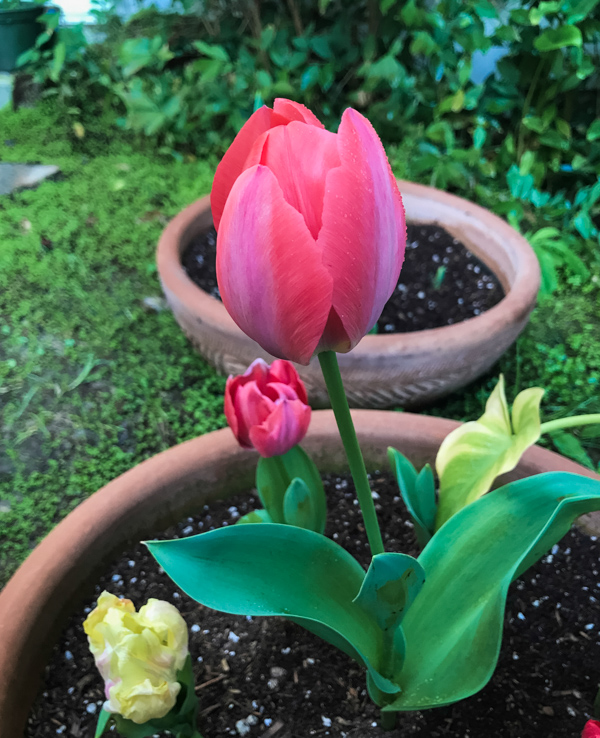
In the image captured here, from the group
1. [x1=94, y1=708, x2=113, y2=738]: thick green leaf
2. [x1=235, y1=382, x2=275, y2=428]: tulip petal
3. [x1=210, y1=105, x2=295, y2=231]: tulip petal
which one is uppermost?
[x1=210, y1=105, x2=295, y2=231]: tulip petal

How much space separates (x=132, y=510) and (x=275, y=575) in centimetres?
32

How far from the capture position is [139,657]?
0.48m

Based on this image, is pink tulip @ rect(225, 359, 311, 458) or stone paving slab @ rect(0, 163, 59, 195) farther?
stone paving slab @ rect(0, 163, 59, 195)

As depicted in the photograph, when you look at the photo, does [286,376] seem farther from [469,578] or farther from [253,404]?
[469,578]

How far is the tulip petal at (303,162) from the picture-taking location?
315mm

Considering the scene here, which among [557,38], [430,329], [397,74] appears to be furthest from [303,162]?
[397,74]

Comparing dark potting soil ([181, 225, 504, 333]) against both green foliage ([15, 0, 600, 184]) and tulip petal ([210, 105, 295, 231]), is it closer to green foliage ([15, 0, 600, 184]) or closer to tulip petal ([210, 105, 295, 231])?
green foliage ([15, 0, 600, 184])

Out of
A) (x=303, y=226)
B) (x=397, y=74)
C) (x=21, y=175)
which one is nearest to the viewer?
(x=303, y=226)

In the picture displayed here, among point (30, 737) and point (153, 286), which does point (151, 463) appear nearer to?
point (30, 737)

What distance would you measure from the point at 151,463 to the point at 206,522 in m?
0.11

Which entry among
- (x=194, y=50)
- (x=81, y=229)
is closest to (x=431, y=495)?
(x=81, y=229)

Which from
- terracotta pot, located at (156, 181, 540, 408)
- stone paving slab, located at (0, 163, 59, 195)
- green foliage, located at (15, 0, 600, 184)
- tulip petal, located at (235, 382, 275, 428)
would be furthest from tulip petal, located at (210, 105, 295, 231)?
stone paving slab, located at (0, 163, 59, 195)

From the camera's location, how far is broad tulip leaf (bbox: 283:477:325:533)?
568 millimetres

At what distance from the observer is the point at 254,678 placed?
0.64 metres
